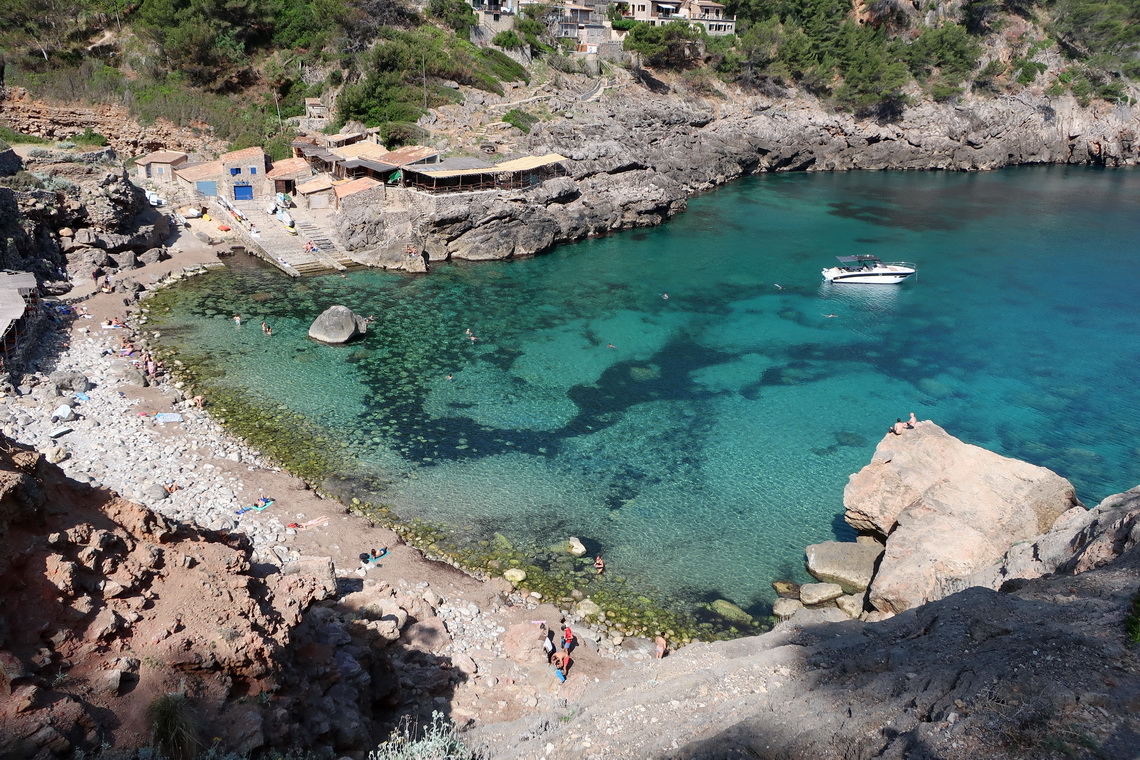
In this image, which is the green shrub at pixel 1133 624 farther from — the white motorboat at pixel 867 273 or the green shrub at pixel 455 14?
the green shrub at pixel 455 14

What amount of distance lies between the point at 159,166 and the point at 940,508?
55.2 meters

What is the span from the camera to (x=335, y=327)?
1315 inches

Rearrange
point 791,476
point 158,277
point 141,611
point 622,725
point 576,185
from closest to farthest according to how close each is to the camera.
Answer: point 141,611 → point 622,725 → point 791,476 → point 158,277 → point 576,185

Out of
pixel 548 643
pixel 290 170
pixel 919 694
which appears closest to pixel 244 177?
pixel 290 170

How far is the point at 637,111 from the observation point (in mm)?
67938

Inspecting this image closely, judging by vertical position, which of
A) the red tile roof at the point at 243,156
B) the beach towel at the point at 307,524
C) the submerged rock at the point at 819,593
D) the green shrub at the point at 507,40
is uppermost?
the green shrub at the point at 507,40

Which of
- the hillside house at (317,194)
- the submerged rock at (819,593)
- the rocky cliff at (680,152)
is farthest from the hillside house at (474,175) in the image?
the submerged rock at (819,593)

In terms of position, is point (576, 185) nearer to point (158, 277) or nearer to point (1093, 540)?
point (158, 277)

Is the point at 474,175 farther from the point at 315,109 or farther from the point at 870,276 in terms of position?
the point at 870,276

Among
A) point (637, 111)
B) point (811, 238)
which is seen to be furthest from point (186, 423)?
point (637, 111)

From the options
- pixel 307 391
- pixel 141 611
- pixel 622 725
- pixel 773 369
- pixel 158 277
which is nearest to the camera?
pixel 141 611

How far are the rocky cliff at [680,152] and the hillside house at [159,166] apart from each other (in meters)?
15.9

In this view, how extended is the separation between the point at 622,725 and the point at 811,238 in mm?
51532

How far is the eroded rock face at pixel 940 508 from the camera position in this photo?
16.9 meters
